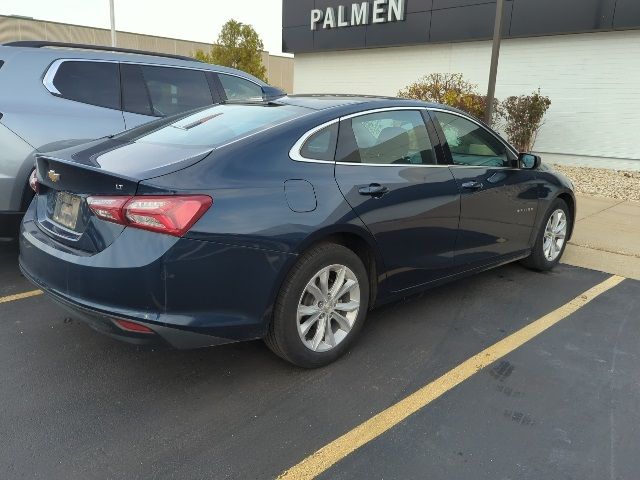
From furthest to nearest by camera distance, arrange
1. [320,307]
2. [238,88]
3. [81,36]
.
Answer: [81,36], [238,88], [320,307]

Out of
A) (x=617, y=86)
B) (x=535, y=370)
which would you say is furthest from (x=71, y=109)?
(x=617, y=86)

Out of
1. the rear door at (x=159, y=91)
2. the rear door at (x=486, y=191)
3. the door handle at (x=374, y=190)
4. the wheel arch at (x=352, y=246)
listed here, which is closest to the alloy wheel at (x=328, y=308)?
the wheel arch at (x=352, y=246)

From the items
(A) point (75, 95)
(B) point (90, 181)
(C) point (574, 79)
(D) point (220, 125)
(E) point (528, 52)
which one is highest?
(E) point (528, 52)

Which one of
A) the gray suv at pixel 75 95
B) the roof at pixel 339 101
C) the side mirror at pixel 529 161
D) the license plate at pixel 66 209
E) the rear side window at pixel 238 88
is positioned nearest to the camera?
the license plate at pixel 66 209

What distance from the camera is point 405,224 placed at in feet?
11.4

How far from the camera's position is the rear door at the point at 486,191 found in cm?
398

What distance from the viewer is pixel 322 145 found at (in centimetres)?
316

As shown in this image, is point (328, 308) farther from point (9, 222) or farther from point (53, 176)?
point (9, 222)

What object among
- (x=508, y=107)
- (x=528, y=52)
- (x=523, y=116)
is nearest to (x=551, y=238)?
(x=523, y=116)

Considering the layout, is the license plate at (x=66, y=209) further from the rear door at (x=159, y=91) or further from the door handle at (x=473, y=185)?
the door handle at (x=473, y=185)

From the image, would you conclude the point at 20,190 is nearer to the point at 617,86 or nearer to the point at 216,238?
the point at 216,238

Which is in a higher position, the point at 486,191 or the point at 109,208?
the point at 109,208

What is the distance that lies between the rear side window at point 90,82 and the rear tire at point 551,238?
4134mm

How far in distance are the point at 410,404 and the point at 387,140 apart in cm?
169
